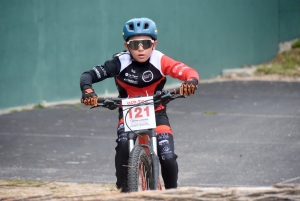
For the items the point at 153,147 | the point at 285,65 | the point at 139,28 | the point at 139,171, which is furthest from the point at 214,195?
the point at 285,65

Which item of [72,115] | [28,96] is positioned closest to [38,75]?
[28,96]

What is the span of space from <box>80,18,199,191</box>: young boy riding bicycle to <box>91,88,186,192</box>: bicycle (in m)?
0.13

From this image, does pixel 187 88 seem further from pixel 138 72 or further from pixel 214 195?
pixel 214 195

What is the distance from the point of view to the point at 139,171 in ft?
17.3

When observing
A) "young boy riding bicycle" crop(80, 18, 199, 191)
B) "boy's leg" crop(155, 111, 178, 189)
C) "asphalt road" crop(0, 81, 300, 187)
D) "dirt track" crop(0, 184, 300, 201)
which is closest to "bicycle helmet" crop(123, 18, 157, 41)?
"young boy riding bicycle" crop(80, 18, 199, 191)

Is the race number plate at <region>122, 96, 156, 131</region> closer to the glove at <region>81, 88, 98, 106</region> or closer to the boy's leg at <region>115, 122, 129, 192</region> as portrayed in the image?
the boy's leg at <region>115, 122, 129, 192</region>

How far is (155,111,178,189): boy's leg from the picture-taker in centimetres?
557

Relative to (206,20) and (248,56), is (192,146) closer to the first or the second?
(206,20)

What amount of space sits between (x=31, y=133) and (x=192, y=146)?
8.25ft

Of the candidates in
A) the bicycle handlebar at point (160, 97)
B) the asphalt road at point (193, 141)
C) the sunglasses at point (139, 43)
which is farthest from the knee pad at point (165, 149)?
the asphalt road at point (193, 141)

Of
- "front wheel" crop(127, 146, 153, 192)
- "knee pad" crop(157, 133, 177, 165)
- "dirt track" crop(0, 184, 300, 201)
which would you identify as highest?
"knee pad" crop(157, 133, 177, 165)

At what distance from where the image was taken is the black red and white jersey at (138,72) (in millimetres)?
5801

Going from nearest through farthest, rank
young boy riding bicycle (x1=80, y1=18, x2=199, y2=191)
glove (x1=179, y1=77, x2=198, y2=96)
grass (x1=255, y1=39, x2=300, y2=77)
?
glove (x1=179, y1=77, x2=198, y2=96), young boy riding bicycle (x1=80, y1=18, x2=199, y2=191), grass (x1=255, y1=39, x2=300, y2=77)

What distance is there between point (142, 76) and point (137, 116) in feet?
1.47
